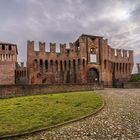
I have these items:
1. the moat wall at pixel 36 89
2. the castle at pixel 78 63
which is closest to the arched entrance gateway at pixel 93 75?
the castle at pixel 78 63

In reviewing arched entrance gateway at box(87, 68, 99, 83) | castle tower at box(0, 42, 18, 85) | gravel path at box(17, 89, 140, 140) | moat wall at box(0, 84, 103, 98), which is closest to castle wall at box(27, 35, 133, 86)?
arched entrance gateway at box(87, 68, 99, 83)

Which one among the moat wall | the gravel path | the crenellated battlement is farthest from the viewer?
the crenellated battlement

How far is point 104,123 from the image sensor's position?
39.5ft

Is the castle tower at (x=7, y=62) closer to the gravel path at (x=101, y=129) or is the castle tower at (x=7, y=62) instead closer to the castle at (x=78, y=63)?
the castle at (x=78, y=63)

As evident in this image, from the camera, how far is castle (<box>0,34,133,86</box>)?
4084 cm

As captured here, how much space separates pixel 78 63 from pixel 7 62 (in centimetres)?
1798

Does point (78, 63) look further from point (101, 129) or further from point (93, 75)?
point (101, 129)

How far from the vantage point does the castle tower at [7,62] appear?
49.8 meters

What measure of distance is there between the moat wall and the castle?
12033 mm

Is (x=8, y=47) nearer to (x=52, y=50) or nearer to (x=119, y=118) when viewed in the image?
(x=52, y=50)

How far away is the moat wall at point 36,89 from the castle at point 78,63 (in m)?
12.0

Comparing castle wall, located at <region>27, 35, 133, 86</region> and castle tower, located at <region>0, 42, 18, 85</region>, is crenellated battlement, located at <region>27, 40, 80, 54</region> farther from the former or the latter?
castle tower, located at <region>0, 42, 18, 85</region>

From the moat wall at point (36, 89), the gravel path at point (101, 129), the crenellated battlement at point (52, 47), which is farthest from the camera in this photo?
the crenellated battlement at point (52, 47)

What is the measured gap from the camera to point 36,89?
26.1m
